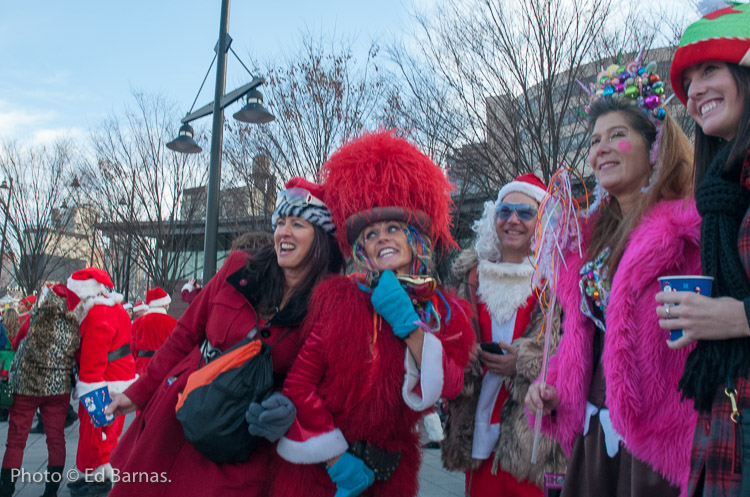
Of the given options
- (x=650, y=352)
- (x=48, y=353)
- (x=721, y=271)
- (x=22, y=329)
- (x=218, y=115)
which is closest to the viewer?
(x=721, y=271)

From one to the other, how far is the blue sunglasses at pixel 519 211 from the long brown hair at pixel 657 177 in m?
0.94

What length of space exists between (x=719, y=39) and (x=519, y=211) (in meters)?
1.72

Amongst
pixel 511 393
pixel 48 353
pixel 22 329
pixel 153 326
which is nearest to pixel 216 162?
pixel 153 326

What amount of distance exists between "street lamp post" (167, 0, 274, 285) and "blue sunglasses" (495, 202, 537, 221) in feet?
13.6

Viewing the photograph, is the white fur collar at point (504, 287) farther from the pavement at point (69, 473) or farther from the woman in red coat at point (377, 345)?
the pavement at point (69, 473)

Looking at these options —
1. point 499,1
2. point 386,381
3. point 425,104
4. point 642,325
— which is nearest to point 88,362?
point 386,381

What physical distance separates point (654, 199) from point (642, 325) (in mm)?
505

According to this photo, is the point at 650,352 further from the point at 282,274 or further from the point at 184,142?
the point at 184,142

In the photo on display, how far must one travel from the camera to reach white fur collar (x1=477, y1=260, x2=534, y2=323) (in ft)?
9.43

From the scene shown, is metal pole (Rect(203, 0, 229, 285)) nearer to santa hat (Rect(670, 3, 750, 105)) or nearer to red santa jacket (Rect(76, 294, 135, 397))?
red santa jacket (Rect(76, 294, 135, 397))

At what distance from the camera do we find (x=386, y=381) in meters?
2.30

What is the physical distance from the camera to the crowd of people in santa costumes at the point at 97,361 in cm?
509

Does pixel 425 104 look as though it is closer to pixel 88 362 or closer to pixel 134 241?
pixel 88 362

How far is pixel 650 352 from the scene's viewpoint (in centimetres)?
175
